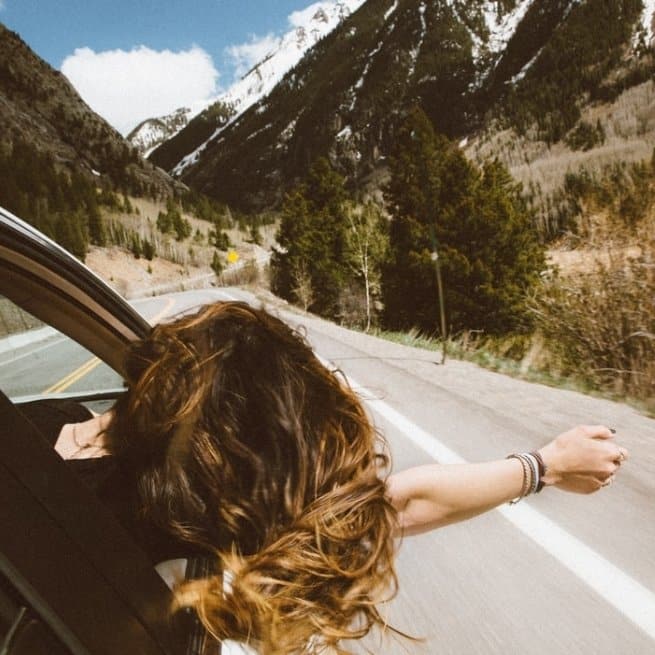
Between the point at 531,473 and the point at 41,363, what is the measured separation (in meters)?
1.51

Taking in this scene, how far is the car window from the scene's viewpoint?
1.34 metres

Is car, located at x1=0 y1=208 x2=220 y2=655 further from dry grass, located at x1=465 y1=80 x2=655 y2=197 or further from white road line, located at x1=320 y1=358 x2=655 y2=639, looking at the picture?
dry grass, located at x1=465 y1=80 x2=655 y2=197

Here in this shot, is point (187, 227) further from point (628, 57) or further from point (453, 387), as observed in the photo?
point (628, 57)

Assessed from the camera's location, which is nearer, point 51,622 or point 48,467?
point 51,622

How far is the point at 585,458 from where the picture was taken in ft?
4.76

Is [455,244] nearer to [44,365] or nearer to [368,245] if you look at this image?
[368,245]

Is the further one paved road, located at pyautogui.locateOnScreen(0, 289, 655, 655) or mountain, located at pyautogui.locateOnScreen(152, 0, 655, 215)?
mountain, located at pyautogui.locateOnScreen(152, 0, 655, 215)

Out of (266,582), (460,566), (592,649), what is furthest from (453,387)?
(266,582)

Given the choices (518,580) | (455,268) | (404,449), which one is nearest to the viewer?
A: (518,580)

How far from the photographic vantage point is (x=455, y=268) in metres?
25.6

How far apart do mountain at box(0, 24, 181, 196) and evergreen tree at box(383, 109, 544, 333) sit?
88.5 metres

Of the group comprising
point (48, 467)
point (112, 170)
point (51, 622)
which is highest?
point (112, 170)

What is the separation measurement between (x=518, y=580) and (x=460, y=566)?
0.88ft

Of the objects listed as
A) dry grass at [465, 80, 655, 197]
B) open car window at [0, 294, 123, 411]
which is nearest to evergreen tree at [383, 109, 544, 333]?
open car window at [0, 294, 123, 411]
